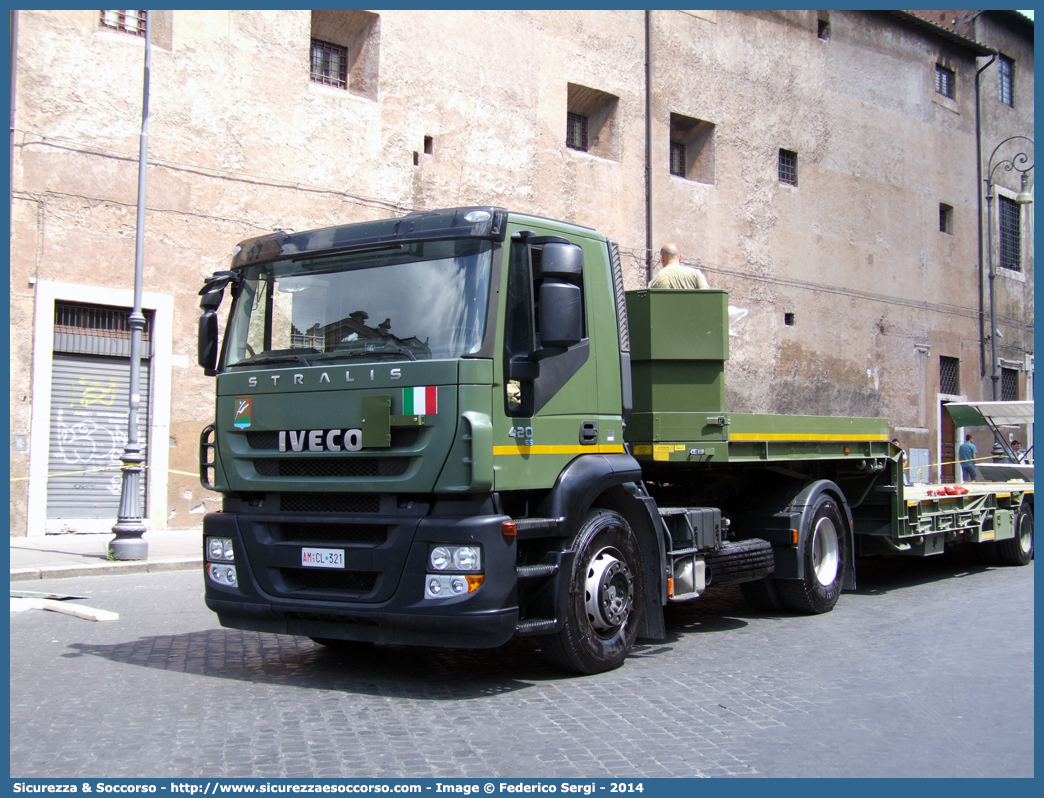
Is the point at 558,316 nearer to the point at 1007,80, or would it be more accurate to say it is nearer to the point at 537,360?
the point at 537,360

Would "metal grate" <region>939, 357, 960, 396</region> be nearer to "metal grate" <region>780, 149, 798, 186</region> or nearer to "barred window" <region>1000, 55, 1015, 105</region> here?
"metal grate" <region>780, 149, 798, 186</region>

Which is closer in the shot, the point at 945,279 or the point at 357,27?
the point at 357,27

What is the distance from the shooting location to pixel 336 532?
609 cm

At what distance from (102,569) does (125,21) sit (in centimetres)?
868

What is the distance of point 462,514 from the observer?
Result: 18.8 feet

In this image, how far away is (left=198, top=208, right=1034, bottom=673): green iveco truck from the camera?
225 inches

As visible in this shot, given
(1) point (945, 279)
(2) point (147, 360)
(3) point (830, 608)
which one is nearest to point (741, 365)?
(1) point (945, 279)

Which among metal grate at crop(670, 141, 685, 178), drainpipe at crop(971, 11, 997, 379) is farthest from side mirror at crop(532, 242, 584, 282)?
drainpipe at crop(971, 11, 997, 379)

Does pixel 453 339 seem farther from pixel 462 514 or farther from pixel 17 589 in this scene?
pixel 17 589

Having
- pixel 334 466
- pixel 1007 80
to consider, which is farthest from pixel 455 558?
pixel 1007 80

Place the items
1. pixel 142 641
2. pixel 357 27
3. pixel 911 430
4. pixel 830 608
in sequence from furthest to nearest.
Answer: pixel 911 430, pixel 357 27, pixel 830 608, pixel 142 641

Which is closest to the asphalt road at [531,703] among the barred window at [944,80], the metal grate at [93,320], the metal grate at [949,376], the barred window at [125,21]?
the metal grate at [93,320]

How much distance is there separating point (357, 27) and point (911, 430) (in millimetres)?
18210

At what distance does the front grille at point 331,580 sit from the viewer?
5.97 metres
